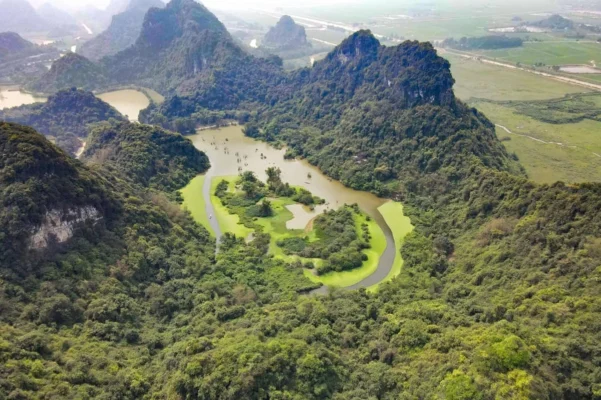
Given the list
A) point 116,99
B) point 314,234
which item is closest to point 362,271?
point 314,234

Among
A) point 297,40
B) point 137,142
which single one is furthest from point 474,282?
point 297,40

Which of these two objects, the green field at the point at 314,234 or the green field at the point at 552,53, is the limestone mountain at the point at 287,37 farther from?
the green field at the point at 314,234

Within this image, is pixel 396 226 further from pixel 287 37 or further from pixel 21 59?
pixel 287 37

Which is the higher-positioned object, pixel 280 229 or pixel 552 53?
pixel 552 53

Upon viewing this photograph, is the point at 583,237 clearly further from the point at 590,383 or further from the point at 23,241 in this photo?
the point at 23,241

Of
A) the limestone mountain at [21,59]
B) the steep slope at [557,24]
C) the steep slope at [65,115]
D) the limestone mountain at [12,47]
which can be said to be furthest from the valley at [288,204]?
the steep slope at [557,24]

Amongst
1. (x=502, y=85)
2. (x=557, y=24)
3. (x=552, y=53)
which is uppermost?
(x=557, y=24)
